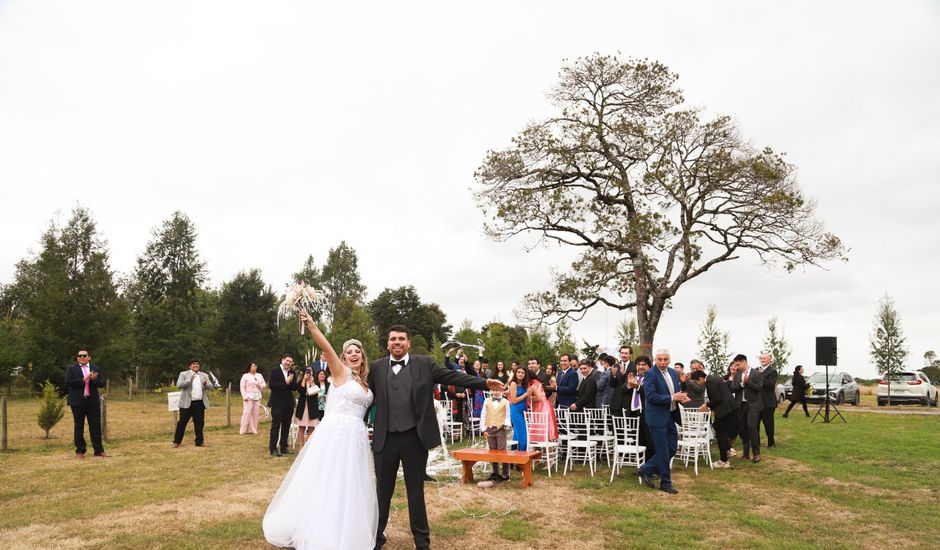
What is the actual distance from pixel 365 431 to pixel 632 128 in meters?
20.2

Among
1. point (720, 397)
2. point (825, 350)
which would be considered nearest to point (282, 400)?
point (720, 397)

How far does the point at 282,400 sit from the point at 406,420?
7994 millimetres

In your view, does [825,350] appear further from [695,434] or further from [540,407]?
[540,407]

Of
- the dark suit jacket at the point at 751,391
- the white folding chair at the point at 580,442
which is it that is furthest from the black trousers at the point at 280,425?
the dark suit jacket at the point at 751,391

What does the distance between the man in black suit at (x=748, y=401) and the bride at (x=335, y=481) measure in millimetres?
8666

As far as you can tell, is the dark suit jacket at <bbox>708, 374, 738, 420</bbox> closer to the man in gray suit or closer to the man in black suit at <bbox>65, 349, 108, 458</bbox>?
the man in gray suit

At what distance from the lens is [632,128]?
23.7m

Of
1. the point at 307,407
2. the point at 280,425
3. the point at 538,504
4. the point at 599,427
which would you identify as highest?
the point at 307,407

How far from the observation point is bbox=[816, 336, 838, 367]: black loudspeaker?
19766 mm

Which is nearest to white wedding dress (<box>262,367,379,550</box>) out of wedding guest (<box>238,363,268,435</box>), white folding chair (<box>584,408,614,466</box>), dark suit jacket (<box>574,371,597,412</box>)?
white folding chair (<box>584,408,614,466</box>)

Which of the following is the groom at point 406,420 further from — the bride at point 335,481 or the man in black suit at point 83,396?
the man in black suit at point 83,396

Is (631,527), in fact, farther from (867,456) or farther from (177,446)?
(177,446)

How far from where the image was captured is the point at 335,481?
564 centimetres

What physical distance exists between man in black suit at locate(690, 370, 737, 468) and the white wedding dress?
7584 millimetres
